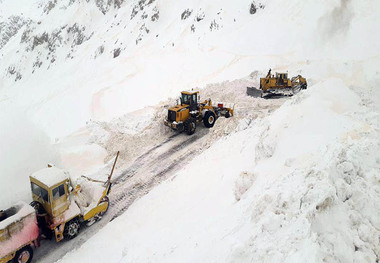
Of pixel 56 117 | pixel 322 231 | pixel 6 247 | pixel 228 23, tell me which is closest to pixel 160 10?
pixel 228 23

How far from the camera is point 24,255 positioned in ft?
27.9

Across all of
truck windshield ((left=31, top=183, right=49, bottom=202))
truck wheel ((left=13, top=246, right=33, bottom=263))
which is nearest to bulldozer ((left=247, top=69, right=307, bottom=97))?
truck windshield ((left=31, top=183, right=49, bottom=202))

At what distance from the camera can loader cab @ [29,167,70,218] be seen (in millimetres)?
8773

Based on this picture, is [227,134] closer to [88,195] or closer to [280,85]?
[88,195]

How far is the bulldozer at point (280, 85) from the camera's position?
2102 cm

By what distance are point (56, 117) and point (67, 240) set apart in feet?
57.0

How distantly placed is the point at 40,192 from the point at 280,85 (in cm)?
1775

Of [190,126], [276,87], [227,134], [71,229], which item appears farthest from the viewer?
[276,87]

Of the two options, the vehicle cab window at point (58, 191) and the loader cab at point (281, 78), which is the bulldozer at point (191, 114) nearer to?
the loader cab at point (281, 78)

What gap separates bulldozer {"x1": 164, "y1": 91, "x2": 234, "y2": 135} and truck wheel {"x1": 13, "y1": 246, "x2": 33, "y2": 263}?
29.3ft

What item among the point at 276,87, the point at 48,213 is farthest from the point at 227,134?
the point at 276,87

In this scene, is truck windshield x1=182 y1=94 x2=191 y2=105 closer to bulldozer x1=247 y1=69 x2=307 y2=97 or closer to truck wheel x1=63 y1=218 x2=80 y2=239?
bulldozer x1=247 y1=69 x2=307 y2=97

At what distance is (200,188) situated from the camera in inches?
368

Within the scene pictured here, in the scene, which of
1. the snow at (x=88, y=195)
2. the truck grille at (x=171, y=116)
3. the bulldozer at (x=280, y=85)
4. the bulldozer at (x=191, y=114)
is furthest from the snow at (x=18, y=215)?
the bulldozer at (x=280, y=85)
